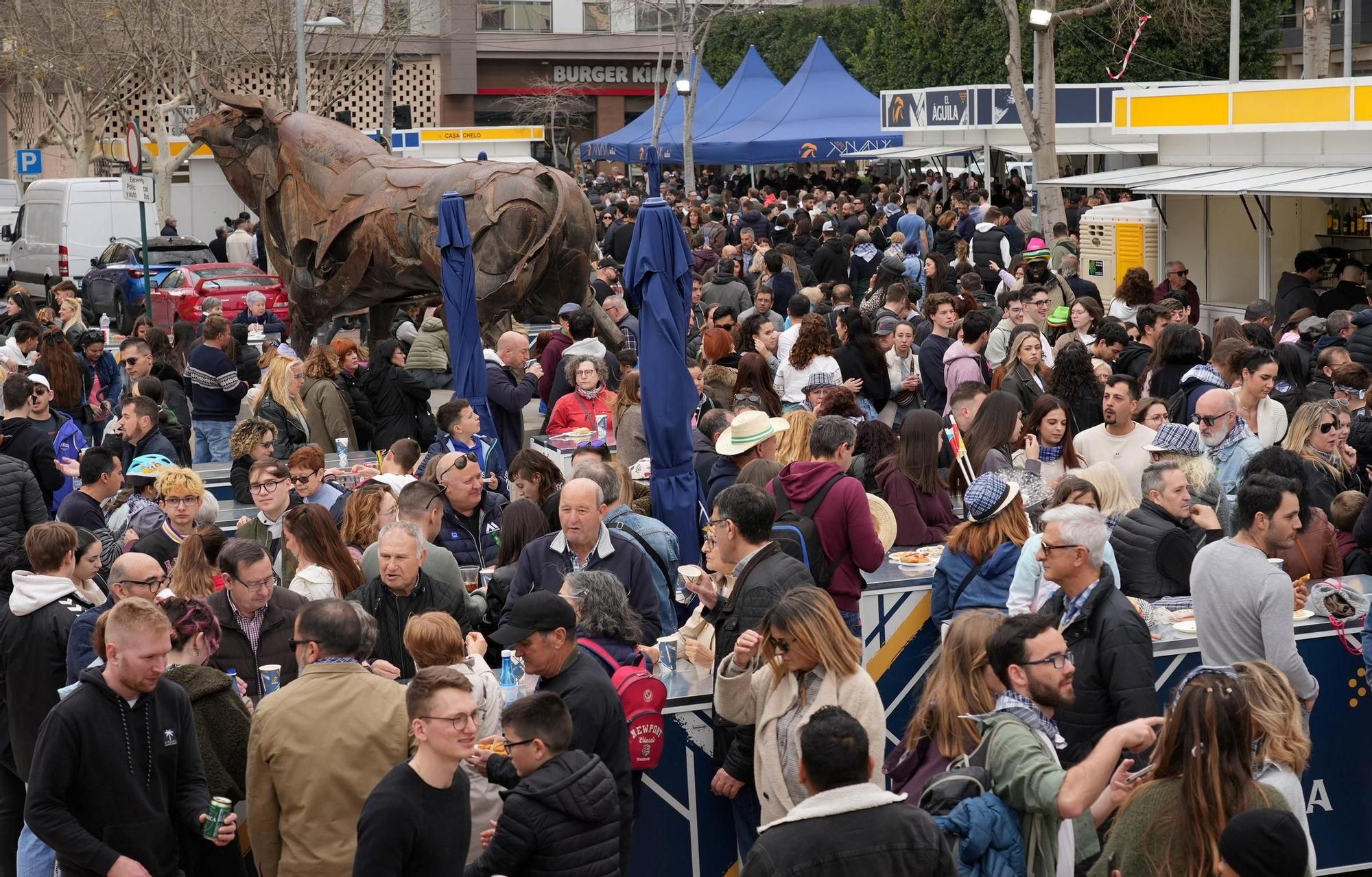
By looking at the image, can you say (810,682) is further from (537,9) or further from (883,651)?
(537,9)

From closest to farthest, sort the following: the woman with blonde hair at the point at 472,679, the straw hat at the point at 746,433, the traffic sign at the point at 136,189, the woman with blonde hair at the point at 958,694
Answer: the woman with blonde hair at the point at 958,694 → the woman with blonde hair at the point at 472,679 → the straw hat at the point at 746,433 → the traffic sign at the point at 136,189

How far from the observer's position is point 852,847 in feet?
13.4

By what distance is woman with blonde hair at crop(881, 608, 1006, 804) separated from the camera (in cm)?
509

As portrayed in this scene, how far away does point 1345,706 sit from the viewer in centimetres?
685

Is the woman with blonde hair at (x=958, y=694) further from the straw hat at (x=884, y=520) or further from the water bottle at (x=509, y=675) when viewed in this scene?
the straw hat at (x=884, y=520)

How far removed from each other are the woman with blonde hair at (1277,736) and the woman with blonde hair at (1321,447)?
12.2 ft

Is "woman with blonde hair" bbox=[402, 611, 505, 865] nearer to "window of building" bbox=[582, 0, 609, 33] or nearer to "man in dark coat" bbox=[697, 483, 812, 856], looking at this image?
"man in dark coat" bbox=[697, 483, 812, 856]

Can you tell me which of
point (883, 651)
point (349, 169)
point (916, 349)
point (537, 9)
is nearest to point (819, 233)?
point (349, 169)

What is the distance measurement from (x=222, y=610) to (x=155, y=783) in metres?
1.18

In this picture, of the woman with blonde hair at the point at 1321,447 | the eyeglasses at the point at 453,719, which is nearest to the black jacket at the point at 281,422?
the woman with blonde hair at the point at 1321,447

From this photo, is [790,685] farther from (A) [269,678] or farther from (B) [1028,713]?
(A) [269,678]

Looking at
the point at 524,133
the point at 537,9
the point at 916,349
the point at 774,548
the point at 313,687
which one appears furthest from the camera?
the point at 537,9

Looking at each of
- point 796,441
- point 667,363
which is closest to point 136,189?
point 667,363

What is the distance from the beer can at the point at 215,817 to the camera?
5.26 meters
